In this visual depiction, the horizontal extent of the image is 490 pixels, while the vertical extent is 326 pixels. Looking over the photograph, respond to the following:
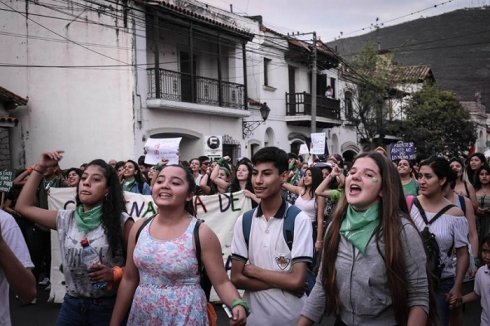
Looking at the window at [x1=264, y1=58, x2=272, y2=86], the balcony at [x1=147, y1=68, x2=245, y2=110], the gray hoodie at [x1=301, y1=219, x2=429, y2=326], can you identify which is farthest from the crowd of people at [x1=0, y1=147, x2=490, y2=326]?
the window at [x1=264, y1=58, x2=272, y2=86]

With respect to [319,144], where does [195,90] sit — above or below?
above

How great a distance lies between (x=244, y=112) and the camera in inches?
894

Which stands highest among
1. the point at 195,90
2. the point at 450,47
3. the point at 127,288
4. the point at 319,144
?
the point at 450,47

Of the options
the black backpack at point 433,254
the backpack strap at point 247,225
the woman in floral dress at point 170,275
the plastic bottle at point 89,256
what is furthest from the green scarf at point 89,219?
the black backpack at point 433,254

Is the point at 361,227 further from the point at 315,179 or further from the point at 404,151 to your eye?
the point at 404,151

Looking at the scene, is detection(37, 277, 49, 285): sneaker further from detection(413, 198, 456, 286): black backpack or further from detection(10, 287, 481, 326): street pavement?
detection(413, 198, 456, 286): black backpack

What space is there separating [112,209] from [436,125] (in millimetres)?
31876

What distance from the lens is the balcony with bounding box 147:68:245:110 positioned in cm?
1905

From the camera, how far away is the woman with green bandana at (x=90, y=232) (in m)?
3.78

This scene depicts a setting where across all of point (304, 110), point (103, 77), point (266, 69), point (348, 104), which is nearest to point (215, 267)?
point (103, 77)

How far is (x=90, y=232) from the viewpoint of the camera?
3.89 meters

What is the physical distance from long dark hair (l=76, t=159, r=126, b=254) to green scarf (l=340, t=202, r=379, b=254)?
1.63 meters

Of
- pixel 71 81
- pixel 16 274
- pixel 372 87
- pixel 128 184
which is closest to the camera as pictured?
pixel 16 274

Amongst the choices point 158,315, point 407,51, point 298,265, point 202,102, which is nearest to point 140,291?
point 158,315
